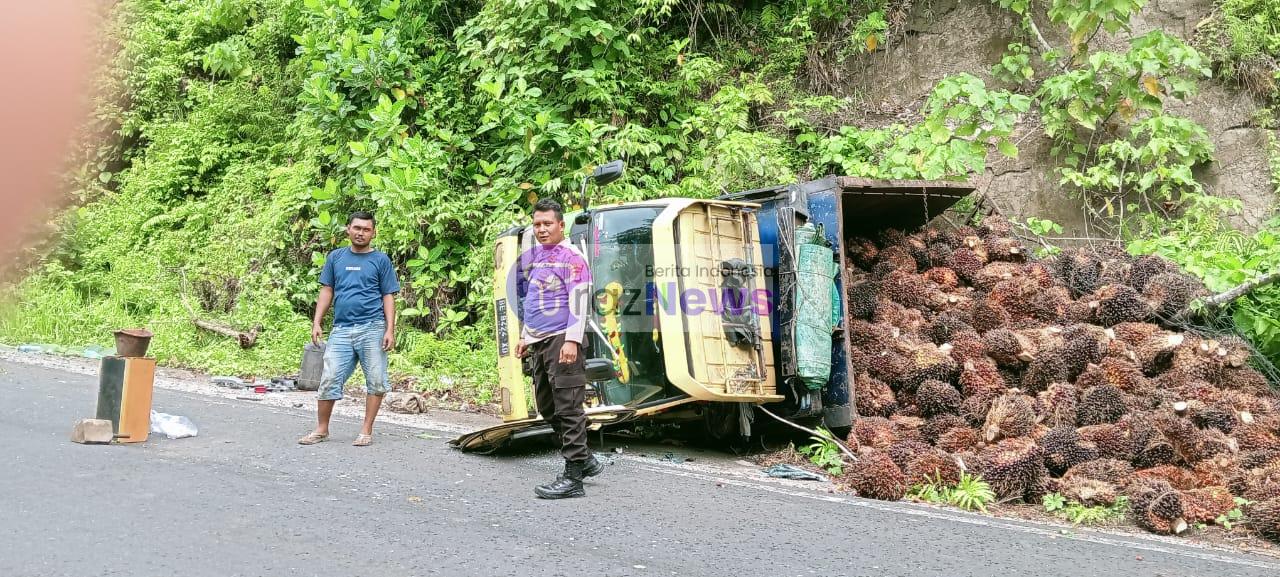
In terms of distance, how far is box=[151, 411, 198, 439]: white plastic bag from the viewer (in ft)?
23.4

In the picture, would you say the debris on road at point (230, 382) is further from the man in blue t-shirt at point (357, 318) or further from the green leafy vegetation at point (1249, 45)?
the green leafy vegetation at point (1249, 45)

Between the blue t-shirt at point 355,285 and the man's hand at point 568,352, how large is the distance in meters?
2.00

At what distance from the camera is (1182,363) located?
7297mm

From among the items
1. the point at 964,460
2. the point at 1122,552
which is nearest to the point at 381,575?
the point at 1122,552

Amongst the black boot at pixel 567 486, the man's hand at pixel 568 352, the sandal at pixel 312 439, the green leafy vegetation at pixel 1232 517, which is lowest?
the green leafy vegetation at pixel 1232 517

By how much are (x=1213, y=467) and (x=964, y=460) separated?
147cm

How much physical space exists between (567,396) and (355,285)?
2.17 m

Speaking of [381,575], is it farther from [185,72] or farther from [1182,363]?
[185,72]

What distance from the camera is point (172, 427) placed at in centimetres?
718

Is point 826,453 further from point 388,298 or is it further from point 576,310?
point 388,298

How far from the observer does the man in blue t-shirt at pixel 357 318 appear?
695 cm

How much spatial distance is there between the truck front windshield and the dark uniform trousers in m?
1.17

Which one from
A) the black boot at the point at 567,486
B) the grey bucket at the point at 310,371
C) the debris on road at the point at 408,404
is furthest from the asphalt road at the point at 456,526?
the grey bucket at the point at 310,371

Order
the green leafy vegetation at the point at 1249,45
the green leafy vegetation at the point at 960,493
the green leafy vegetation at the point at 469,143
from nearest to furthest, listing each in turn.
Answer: the green leafy vegetation at the point at 960,493
the green leafy vegetation at the point at 1249,45
the green leafy vegetation at the point at 469,143
